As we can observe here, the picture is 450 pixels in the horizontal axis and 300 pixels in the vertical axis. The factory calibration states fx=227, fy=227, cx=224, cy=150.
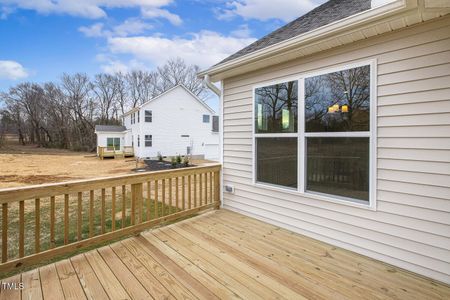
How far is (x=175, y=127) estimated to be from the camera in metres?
18.4

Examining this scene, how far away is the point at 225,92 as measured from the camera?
423cm

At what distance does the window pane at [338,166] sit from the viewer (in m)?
2.56

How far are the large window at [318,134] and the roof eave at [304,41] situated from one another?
399 mm

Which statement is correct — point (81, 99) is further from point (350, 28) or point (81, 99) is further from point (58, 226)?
point (350, 28)

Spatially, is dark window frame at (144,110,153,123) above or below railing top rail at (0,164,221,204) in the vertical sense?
above

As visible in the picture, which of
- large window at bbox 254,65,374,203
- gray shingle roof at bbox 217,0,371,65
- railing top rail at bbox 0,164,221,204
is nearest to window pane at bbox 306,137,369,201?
large window at bbox 254,65,374,203

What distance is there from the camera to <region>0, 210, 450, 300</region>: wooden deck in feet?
6.37

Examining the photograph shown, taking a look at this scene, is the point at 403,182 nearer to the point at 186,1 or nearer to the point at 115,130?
the point at 186,1

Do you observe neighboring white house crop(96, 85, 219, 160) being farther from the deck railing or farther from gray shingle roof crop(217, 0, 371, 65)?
gray shingle roof crop(217, 0, 371, 65)

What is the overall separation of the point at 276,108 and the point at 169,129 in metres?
15.6

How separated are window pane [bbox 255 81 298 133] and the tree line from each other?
2383 centimetres

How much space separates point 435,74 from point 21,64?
99.5 ft

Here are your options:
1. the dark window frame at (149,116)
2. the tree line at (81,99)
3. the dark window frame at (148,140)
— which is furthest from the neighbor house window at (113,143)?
the tree line at (81,99)

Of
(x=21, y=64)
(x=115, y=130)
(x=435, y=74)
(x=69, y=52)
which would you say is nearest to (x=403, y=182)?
(x=435, y=74)
